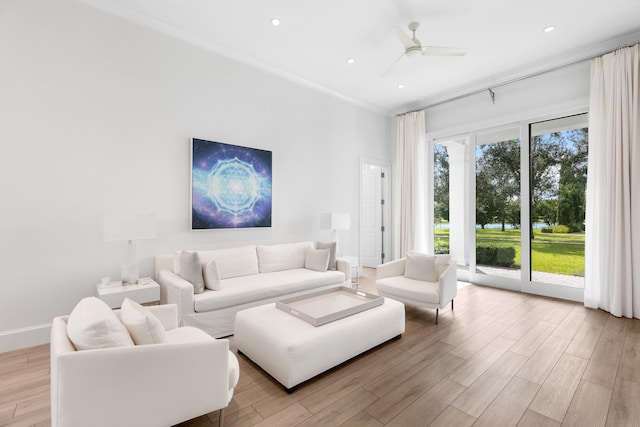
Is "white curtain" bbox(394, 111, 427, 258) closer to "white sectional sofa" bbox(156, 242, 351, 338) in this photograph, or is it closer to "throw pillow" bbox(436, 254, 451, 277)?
"throw pillow" bbox(436, 254, 451, 277)

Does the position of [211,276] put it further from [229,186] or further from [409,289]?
[409,289]

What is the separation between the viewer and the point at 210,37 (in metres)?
3.65

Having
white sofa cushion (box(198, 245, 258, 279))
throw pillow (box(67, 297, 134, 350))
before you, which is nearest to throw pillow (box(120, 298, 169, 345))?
throw pillow (box(67, 297, 134, 350))

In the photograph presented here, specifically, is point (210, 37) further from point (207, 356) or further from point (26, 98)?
point (207, 356)

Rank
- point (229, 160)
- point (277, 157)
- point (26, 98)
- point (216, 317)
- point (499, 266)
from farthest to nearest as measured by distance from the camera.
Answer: point (499, 266) → point (277, 157) → point (229, 160) → point (216, 317) → point (26, 98)

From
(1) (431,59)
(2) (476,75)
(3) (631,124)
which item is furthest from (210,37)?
(3) (631,124)

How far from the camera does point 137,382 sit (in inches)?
55.7

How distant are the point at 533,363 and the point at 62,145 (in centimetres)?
466

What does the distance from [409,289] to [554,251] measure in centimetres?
252

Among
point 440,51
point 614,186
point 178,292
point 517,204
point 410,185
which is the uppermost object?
point 440,51

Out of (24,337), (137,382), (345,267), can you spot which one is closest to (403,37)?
(345,267)

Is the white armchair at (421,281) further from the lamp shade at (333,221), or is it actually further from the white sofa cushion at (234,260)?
the white sofa cushion at (234,260)

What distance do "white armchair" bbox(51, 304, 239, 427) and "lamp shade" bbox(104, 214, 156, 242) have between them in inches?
46.4

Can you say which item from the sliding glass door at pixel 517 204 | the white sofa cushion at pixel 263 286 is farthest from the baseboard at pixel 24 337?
the sliding glass door at pixel 517 204
